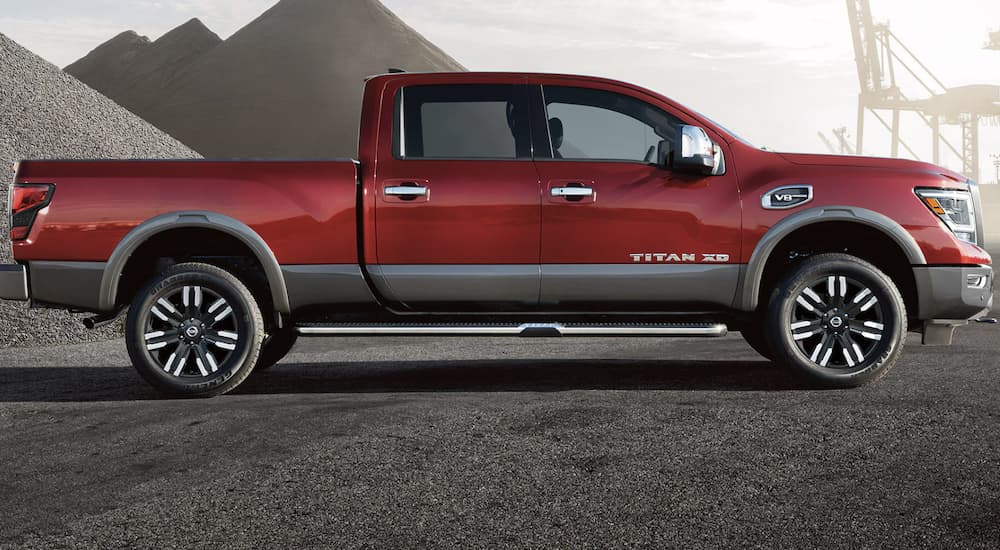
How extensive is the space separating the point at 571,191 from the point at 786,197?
1.43m

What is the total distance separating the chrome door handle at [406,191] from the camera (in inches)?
239

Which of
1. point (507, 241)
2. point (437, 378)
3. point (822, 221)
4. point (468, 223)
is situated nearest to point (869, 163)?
point (822, 221)

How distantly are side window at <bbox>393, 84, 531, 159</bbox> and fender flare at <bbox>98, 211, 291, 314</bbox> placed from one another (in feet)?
3.62

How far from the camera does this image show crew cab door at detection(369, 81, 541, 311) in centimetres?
608

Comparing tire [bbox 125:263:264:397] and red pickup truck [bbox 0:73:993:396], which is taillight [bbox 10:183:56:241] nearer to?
red pickup truck [bbox 0:73:993:396]

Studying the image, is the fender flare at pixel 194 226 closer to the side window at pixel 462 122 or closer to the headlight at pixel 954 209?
the side window at pixel 462 122

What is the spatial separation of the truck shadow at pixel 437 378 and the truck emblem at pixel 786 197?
4.04ft

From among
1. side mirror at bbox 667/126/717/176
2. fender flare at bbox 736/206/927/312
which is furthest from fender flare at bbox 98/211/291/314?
fender flare at bbox 736/206/927/312

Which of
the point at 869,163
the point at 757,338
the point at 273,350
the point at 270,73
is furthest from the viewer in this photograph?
the point at 270,73

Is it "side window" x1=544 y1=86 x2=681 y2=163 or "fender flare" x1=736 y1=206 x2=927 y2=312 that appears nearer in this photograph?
"fender flare" x1=736 y1=206 x2=927 y2=312

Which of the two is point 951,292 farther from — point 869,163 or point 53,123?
point 53,123

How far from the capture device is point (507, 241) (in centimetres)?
610

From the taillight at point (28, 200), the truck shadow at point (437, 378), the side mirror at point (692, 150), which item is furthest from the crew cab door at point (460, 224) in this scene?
the taillight at point (28, 200)

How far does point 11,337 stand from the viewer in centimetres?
1099
